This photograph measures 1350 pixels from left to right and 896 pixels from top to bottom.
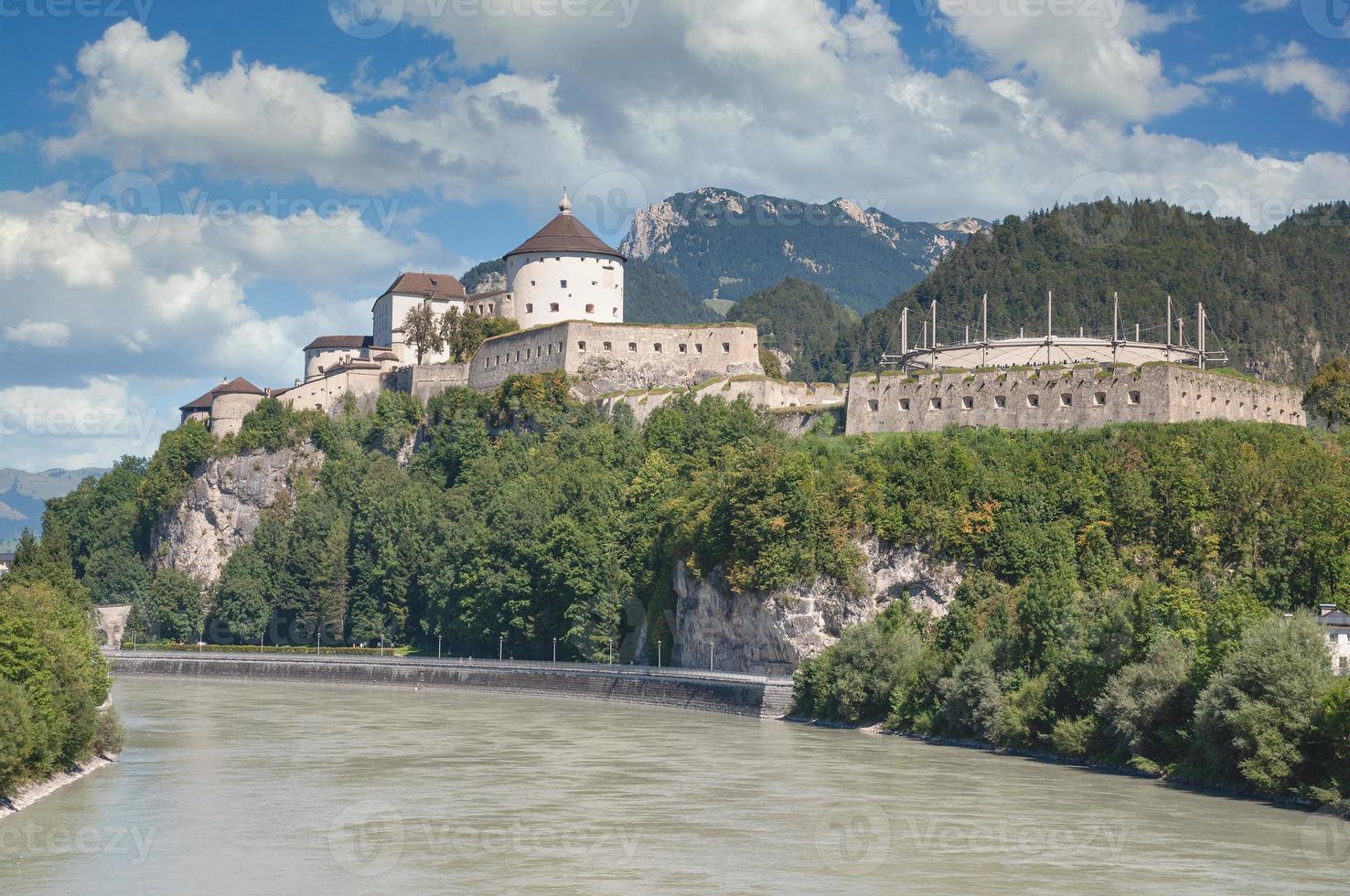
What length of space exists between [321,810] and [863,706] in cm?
1973

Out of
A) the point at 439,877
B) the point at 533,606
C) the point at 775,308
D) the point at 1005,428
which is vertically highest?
the point at 775,308

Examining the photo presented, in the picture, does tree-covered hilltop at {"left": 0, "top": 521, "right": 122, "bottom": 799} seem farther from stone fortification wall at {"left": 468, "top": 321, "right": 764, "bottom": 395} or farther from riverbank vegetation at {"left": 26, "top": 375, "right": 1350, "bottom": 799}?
stone fortification wall at {"left": 468, "top": 321, "right": 764, "bottom": 395}

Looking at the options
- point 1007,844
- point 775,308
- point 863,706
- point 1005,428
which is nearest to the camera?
point 1007,844

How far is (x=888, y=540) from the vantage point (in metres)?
55.8

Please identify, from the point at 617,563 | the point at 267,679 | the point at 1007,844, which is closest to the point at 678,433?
the point at 617,563

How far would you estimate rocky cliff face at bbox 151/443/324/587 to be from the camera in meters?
89.2

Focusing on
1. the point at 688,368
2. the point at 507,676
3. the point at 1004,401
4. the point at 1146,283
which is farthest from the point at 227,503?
the point at 1146,283

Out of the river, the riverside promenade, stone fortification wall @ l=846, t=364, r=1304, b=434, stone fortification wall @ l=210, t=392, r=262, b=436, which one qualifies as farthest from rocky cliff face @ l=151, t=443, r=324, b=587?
the river

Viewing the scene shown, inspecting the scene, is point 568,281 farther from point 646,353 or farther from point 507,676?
point 507,676

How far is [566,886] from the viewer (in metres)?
26.4

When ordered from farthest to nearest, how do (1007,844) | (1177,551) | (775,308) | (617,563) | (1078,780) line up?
(775,308) → (617,563) → (1177,551) → (1078,780) → (1007,844)

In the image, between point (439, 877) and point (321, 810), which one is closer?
point (439, 877)

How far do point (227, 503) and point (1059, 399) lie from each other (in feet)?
158

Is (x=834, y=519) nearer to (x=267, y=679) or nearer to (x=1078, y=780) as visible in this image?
(x=1078, y=780)
